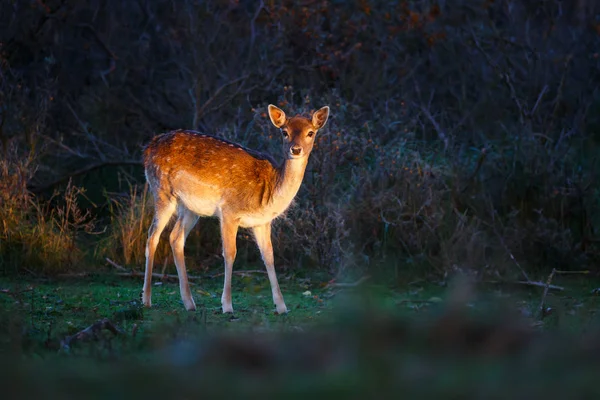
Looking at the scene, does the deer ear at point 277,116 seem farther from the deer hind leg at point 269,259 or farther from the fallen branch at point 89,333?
the fallen branch at point 89,333

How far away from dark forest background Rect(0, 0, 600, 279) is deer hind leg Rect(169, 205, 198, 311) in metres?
1.70

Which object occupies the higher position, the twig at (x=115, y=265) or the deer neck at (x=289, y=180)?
the deer neck at (x=289, y=180)

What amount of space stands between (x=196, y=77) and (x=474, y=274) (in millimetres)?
5890

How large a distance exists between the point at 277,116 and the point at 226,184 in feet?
2.86

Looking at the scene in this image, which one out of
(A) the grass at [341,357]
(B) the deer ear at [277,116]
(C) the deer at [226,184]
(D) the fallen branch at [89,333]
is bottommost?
(D) the fallen branch at [89,333]

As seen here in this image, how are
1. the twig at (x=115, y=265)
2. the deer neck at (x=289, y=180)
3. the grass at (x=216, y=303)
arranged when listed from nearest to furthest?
1. the grass at (x=216, y=303)
2. the deer neck at (x=289, y=180)
3. the twig at (x=115, y=265)

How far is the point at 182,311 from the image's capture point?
904 centimetres

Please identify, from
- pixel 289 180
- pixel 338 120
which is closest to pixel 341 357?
pixel 289 180

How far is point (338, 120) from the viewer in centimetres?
1215

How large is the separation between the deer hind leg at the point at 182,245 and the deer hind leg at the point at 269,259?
81 cm

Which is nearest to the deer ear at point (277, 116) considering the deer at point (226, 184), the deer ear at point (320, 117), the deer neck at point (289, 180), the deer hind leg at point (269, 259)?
the deer at point (226, 184)

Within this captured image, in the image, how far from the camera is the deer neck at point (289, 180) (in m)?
8.99

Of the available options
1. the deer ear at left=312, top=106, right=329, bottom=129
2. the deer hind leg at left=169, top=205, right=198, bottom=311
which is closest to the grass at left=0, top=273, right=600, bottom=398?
the deer hind leg at left=169, top=205, right=198, bottom=311

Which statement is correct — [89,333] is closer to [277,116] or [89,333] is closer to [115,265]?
[277,116]
